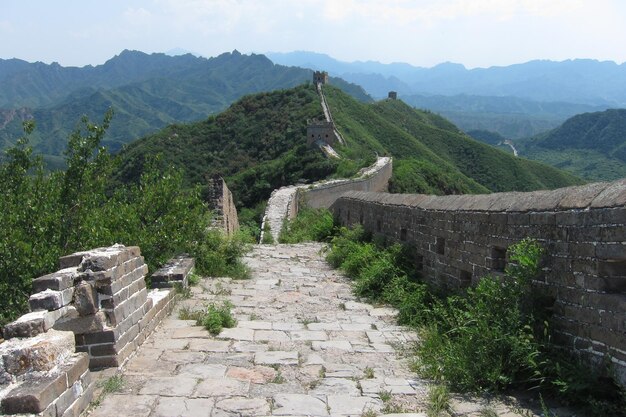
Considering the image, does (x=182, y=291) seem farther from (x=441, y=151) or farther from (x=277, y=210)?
(x=441, y=151)

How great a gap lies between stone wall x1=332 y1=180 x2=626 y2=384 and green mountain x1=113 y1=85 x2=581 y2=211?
36967 mm

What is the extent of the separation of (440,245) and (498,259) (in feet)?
5.71

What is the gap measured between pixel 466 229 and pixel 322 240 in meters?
9.85

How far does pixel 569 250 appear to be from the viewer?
4594 mm

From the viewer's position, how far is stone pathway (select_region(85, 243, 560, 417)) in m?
4.10

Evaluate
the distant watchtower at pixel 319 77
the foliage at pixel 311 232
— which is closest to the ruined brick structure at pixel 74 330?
the foliage at pixel 311 232

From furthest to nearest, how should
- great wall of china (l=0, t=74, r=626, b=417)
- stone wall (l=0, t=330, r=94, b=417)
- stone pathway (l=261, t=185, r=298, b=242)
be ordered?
stone pathway (l=261, t=185, r=298, b=242) < great wall of china (l=0, t=74, r=626, b=417) < stone wall (l=0, t=330, r=94, b=417)

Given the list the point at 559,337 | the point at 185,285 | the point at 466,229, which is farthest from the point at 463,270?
the point at 185,285

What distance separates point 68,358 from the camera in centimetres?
393

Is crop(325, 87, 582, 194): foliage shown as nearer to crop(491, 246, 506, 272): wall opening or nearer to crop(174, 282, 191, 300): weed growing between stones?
crop(174, 282, 191, 300): weed growing between stones

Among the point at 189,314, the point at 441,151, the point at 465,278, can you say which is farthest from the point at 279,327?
the point at 441,151

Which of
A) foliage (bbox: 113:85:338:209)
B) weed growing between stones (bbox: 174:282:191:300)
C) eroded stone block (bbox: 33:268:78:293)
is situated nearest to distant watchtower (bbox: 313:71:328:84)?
foliage (bbox: 113:85:338:209)

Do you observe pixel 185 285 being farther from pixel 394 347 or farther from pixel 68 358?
pixel 68 358

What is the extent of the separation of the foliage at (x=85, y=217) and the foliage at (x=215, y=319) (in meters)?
2.06
